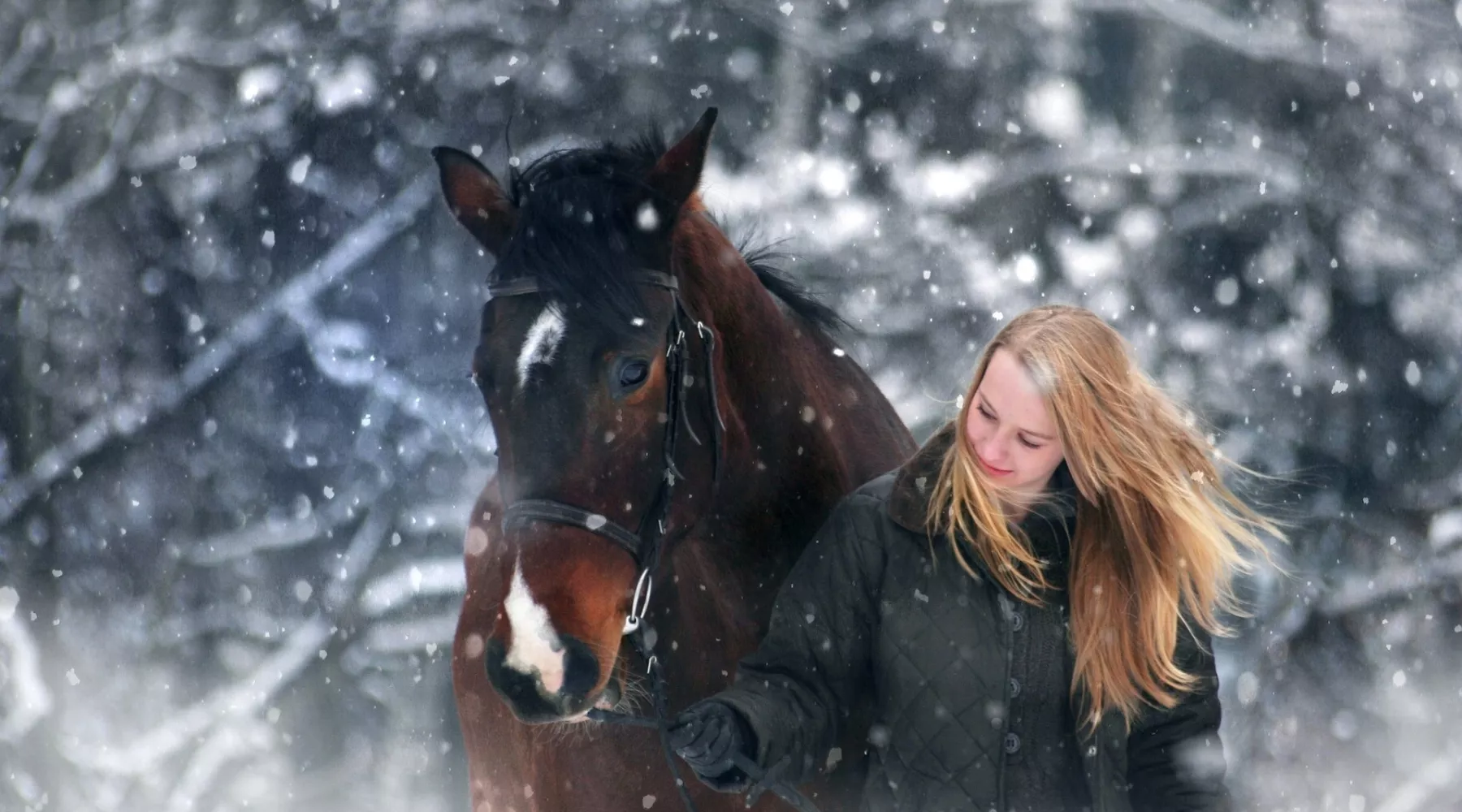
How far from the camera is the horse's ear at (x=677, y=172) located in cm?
190

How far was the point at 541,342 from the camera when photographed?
1.71 metres

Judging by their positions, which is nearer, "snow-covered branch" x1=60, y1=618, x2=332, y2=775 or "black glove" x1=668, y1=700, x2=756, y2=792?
"black glove" x1=668, y1=700, x2=756, y2=792

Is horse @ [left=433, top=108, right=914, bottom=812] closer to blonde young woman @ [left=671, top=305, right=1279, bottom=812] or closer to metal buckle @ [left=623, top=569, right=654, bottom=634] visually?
metal buckle @ [left=623, top=569, right=654, bottom=634]

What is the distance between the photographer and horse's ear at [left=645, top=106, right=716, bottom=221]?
1.90 metres

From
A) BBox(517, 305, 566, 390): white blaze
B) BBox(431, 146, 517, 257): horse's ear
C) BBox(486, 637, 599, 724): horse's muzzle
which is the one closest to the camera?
BBox(486, 637, 599, 724): horse's muzzle

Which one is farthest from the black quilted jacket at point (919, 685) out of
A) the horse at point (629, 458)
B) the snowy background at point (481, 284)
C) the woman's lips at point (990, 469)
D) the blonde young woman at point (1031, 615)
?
the snowy background at point (481, 284)

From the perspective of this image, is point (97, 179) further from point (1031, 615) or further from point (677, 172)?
point (1031, 615)

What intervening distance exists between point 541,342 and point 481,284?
2215mm

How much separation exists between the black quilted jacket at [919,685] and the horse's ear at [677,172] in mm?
616

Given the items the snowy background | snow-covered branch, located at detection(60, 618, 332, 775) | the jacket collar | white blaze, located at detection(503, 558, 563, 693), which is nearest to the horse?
white blaze, located at detection(503, 558, 563, 693)

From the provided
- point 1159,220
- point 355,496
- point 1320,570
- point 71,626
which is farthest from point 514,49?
point 1320,570

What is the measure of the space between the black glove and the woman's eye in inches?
20.2

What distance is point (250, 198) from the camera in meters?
3.63

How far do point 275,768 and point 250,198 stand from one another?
6.49 feet
